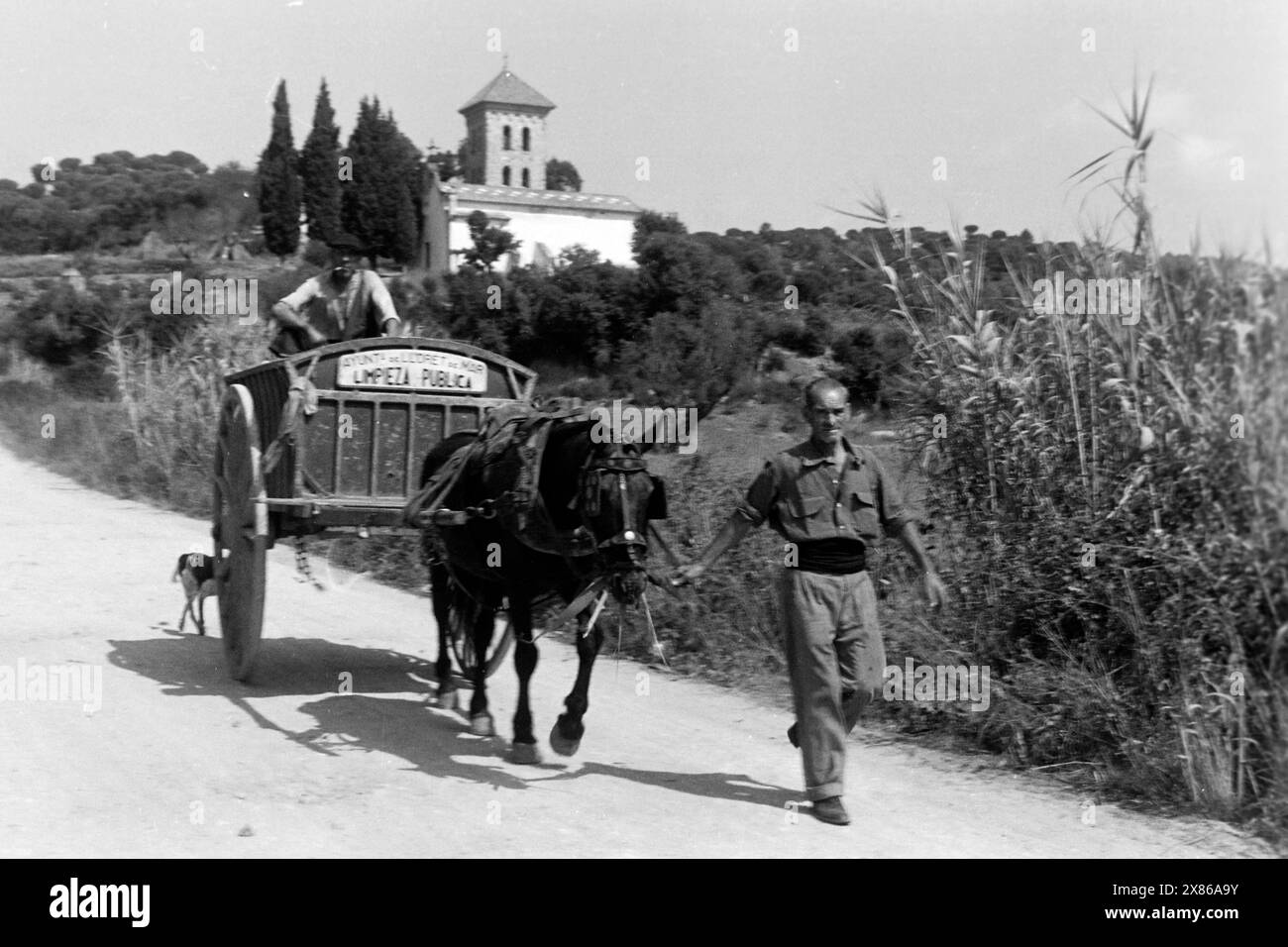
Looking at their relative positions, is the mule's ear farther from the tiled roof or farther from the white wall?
the tiled roof

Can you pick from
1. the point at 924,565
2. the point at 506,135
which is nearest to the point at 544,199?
the point at 506,135

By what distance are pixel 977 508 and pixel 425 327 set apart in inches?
588

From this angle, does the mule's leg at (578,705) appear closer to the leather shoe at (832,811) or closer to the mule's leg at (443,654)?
the leather shoe at (832,811)

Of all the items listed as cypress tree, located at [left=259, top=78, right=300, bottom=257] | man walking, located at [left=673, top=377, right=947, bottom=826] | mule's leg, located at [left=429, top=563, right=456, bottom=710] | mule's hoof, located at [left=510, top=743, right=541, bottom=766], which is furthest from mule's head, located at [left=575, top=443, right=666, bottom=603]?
cypress tree, located at [left=259, top=78, right=300, bottom=257]

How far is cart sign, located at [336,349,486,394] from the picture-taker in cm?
848

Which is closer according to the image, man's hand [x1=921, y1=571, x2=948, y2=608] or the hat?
man's hand [x1=921, y1=571, x2=948, y2=608]

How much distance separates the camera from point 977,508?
838 cm

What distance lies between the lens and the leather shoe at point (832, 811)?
6.12 m

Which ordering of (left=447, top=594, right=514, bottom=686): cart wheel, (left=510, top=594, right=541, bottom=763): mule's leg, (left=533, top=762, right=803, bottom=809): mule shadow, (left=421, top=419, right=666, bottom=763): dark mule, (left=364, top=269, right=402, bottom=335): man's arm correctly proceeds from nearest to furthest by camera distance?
(left=421, top=419, right=666, bottom=763): dark mule
(left=533, top=762, right=803, bottom=809): mule shadow
(left=510, top=594, right=541, bottom=763): mule's leg
(left=447, top=594, right=514, bottom=686): cart wheel
(left=364, top=269, right=402, bottom=335): man's arm

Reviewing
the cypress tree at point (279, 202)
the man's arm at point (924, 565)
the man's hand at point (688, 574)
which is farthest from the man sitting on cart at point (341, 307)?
the cypress tree at point (279, 202)

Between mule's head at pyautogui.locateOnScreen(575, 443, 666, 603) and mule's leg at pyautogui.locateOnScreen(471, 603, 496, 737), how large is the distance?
1.75 meters

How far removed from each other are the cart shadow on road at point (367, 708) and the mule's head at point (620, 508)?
4.02 feet

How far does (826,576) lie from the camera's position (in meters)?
6.17

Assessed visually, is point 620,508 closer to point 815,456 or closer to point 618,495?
point 618,495
